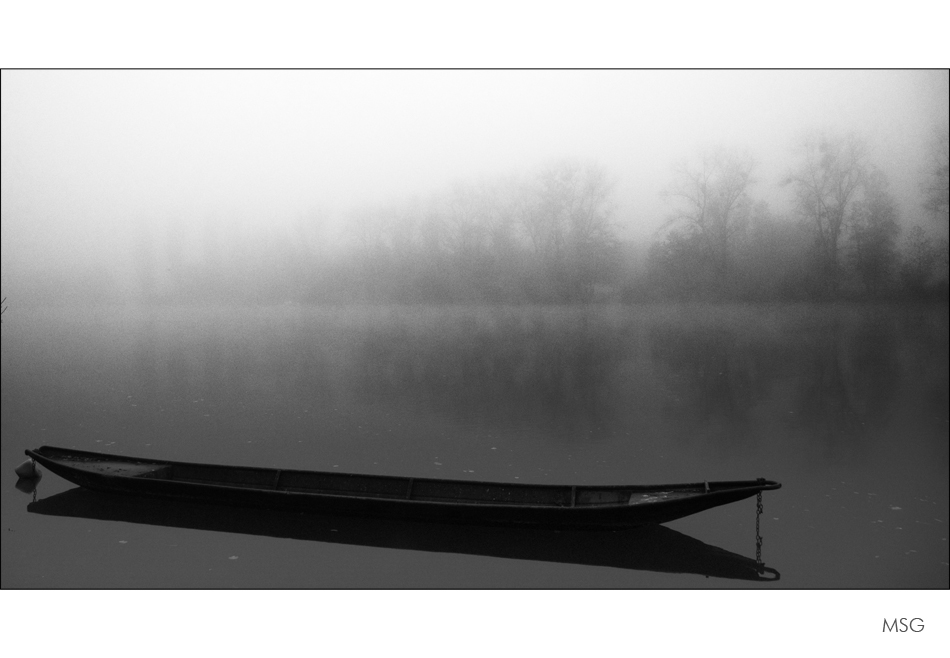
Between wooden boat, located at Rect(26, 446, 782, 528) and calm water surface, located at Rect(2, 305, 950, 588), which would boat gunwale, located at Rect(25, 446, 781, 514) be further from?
calm water surface, located at Rect(2, 305, 950, 588)

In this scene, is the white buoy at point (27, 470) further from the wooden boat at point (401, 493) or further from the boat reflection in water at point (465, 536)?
the boat reflection in water at point (465, 536)

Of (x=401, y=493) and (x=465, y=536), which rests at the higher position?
(x=401, y=493)

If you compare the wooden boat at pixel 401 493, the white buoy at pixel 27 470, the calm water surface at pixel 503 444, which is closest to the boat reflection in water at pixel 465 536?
the calm water surface at pixel 503 444

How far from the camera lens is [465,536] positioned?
711 centimetres

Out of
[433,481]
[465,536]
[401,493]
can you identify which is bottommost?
[465,536]

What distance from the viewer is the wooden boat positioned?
22.2 ft

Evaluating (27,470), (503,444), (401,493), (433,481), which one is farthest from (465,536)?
(27,470)

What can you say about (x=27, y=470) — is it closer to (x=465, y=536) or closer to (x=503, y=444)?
(x=465, y=536)

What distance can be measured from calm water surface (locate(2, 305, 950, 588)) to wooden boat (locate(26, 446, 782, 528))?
0.25 metres

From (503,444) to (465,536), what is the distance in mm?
3821

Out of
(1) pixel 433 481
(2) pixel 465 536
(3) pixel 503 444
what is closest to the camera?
(2) pixel 465 536

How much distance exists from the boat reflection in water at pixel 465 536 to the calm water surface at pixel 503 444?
27 millimetres

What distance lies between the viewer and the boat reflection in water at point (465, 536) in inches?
257

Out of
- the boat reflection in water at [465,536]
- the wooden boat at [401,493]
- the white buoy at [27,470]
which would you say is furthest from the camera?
the white buoy at [27,470]
